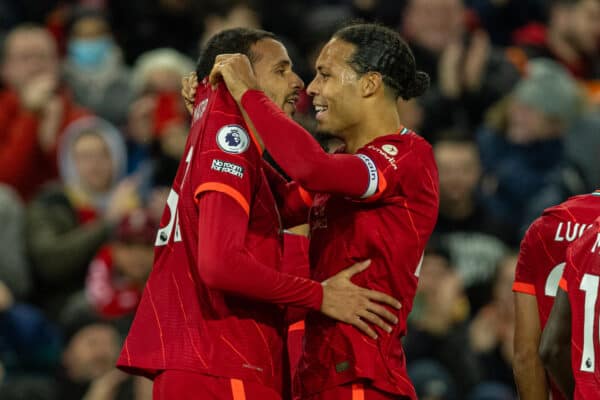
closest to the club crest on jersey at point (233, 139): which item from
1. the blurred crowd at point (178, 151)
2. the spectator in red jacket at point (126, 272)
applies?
the blurred crowd at point (178, 151)

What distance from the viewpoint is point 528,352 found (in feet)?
15.3

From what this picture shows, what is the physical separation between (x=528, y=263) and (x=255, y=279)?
109cm

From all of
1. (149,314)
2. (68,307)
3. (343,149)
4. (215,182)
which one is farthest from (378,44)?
(68,307)

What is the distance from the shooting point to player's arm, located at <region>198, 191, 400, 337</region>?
4125 mm

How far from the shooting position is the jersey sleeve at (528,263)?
464 cm

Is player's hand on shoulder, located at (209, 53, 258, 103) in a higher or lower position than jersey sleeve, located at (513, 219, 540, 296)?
higher

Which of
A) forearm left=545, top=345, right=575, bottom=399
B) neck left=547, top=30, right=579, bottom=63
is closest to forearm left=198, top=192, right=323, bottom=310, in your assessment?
forearm left=545, top=345, right=575, bottom=399

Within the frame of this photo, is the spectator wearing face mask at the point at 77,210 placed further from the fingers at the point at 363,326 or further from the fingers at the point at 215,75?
the fingers at the point at 363,326

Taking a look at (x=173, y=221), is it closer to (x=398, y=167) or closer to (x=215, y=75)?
(x=215, y=75)

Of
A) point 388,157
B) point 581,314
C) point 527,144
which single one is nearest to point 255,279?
point 388,157

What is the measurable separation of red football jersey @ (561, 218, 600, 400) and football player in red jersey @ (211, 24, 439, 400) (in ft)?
1.99

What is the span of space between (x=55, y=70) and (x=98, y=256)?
1.99 m

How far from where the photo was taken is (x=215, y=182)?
166 inches

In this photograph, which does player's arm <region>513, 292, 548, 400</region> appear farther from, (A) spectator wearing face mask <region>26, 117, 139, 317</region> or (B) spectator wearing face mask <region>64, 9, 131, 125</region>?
(B) spectator wearing face mask <region>64, 9, 131, 125</region>
